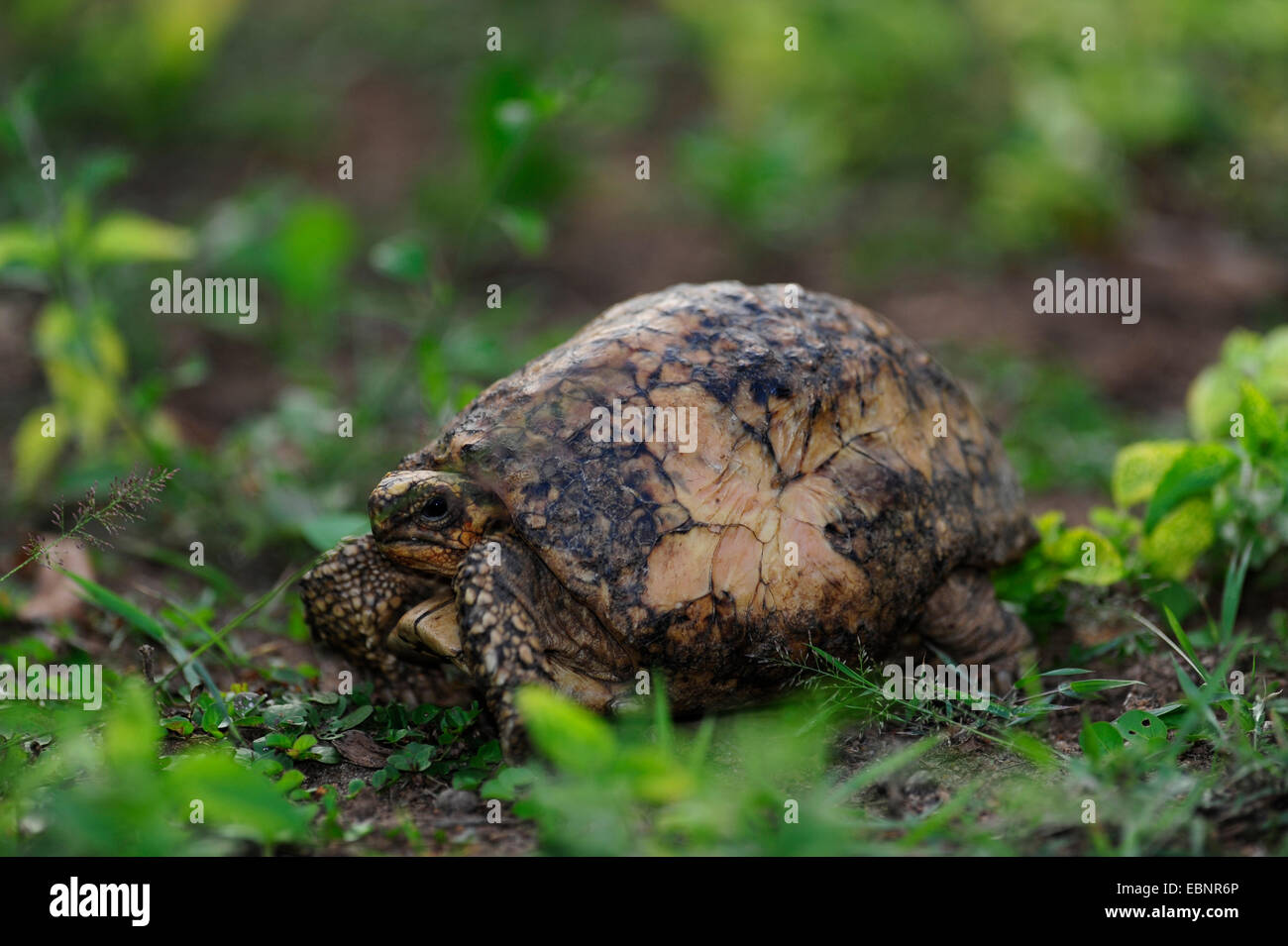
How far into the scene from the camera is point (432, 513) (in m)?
2.79

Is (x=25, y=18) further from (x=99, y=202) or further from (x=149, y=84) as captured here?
(x=99, y=202)

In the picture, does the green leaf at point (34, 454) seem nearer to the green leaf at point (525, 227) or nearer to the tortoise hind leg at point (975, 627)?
the green leaf at point (525, 227)

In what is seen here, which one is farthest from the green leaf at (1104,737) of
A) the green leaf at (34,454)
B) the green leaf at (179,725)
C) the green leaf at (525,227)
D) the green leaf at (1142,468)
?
the green leaf at (34,454)

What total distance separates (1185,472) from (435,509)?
2232 millimetres

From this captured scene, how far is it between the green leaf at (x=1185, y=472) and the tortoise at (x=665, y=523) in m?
0.68

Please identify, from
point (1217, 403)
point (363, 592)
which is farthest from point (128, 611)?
point (1217, 403)

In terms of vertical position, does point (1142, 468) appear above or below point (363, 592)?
above

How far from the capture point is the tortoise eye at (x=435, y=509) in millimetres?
2781

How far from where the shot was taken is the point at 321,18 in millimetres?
10086

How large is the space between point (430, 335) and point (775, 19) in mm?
5640

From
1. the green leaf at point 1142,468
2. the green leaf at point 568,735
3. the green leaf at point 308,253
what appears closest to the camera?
the green leaf at point 568,735

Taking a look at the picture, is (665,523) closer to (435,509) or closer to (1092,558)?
(435,509)
